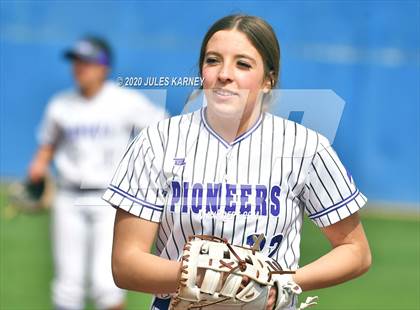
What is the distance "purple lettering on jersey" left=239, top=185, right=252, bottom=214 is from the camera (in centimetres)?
209

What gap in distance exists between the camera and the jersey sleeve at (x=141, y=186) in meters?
2.08

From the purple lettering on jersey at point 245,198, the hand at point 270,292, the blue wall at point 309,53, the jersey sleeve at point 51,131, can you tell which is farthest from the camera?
the blue wall at point 309,53

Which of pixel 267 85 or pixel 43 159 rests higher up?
pixel 43 159

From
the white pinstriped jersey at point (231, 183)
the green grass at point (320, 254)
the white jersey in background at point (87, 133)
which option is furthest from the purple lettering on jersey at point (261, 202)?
the white jersey in background at point (87, 133)

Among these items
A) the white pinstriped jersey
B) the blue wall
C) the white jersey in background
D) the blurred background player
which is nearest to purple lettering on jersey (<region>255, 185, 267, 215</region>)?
the white pinstriped jersey

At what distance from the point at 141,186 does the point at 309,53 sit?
21.4 feet

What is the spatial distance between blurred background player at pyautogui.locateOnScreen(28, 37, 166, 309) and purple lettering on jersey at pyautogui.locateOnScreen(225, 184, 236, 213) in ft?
9.77

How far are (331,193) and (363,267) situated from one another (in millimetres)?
209

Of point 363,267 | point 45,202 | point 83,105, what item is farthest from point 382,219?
point 363,267

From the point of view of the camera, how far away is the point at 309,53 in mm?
8461

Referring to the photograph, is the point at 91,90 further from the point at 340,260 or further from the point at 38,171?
the point at 340,260

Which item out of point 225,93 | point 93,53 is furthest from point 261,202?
point 93,53

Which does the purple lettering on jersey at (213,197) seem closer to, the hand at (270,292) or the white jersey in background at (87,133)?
the hand at (270,292)

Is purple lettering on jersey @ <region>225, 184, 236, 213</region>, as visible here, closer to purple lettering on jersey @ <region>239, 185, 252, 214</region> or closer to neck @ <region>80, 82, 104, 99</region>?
purple lettering on jersey @ <region>239, 185, 252, 214</region>
